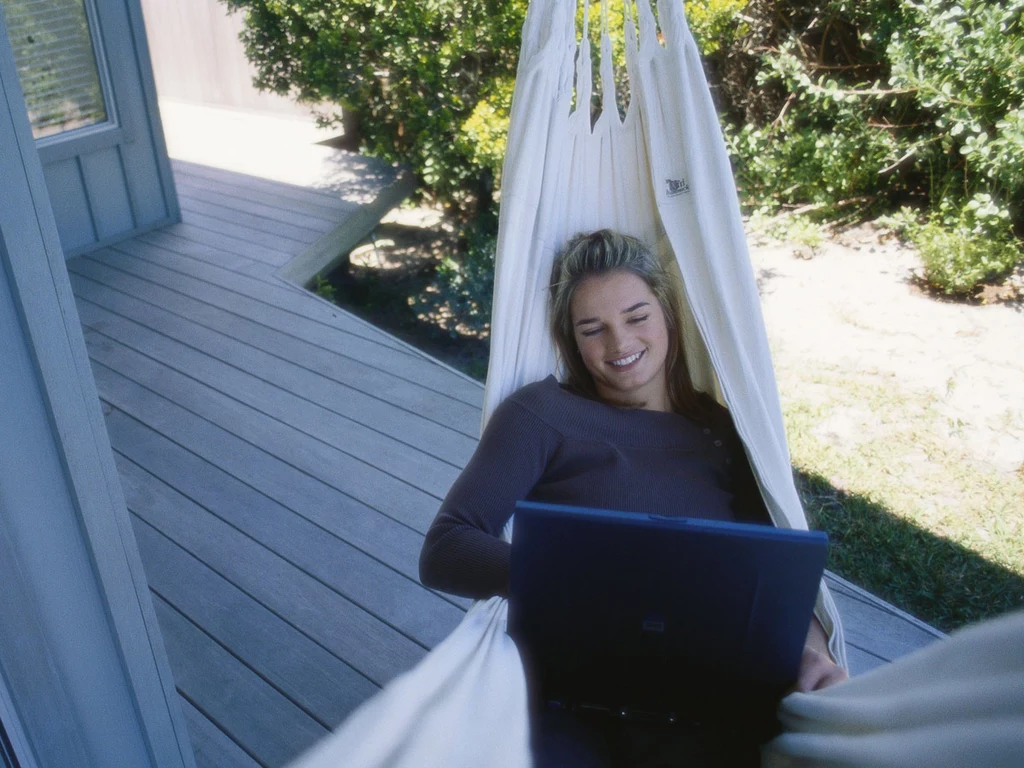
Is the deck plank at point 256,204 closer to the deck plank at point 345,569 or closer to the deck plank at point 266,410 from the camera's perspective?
the deck plank at point 266,410

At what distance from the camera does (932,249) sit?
11.1ft

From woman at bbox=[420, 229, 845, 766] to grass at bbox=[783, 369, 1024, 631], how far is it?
915 mm

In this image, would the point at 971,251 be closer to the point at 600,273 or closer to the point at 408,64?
the point at 408,64

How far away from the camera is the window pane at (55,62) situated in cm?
340

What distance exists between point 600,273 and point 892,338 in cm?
203

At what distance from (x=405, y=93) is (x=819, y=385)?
2.04m

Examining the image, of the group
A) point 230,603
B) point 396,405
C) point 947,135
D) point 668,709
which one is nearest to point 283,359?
point 396,405

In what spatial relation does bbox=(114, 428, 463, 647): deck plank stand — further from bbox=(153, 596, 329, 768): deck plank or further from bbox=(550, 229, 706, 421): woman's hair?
bbox=(550, 229, 706, 421): woman's hair

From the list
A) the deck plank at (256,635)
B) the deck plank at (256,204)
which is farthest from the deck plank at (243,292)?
the deck plank at (256,635)

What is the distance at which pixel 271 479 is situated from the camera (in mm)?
2355

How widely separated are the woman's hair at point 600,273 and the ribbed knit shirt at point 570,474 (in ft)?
0.31

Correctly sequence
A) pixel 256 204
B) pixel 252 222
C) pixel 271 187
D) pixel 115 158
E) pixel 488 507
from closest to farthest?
pixel 488 507 < pixel 115 158 < pixel 252 222 < pixel 256 204 < pixel 271 187

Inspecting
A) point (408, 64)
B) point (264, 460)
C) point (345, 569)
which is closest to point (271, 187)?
point (408, 64)

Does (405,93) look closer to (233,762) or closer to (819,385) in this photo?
(819,385)
